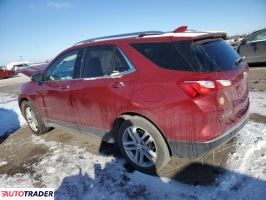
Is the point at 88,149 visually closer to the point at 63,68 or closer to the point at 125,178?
the point at 125,178

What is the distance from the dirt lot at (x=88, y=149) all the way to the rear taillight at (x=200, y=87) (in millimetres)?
1123

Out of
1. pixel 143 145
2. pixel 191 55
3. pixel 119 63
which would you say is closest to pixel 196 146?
A: pixel 143 145

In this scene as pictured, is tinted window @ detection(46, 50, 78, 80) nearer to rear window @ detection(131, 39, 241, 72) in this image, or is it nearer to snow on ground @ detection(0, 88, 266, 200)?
snow on ground @ detection(0, 88, 266, 200)

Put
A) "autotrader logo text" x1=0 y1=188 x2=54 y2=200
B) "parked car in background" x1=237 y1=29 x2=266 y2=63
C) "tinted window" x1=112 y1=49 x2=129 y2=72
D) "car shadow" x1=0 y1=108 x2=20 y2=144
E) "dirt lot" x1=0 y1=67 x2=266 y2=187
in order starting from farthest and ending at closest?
"parked car in background" x1=237 y1=29 x2=266 y2=63 < "car shadow" x1=0 y1=108 x2=20 y2=144 < "tinted window" x1=112 y1=49 x2=129 y2=72 < "dirt lot" x1=0 y1=67 x2=266 y2=187 < "autotrader logo text" x1=0 y1=188 x2=54 y2=200

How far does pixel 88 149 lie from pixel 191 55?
257cm

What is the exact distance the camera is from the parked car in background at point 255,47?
11.2m

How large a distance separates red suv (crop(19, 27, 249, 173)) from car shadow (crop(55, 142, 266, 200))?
0.76 feet

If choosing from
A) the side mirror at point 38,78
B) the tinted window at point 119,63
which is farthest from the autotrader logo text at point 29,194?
the side mirror at point 38,78

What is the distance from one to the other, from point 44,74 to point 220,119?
3.55m

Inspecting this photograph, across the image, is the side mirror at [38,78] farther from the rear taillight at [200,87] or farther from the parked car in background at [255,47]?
the parked car in background at [255,47]

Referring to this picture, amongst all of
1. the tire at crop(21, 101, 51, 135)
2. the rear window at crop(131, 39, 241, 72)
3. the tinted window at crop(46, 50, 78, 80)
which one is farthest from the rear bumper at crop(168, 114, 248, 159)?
the tire at crop(21, 101, 51, 135)

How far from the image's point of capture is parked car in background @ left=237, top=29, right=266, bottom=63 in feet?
36.7

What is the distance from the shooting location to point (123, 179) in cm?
369

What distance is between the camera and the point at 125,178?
3.71 m
